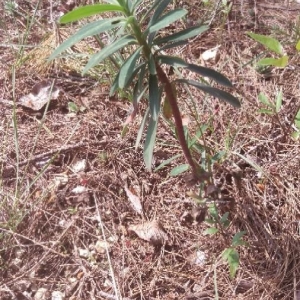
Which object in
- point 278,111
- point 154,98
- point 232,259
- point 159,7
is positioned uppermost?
point 159,7

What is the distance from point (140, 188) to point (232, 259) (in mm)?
577

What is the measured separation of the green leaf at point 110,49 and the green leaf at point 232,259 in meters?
0.86

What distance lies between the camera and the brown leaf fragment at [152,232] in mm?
1942

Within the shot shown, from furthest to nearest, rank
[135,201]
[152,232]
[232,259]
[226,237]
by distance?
1. [135,201]
2. [152,232]
3. [226,237]
4. [232,259]

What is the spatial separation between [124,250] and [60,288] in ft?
1.01

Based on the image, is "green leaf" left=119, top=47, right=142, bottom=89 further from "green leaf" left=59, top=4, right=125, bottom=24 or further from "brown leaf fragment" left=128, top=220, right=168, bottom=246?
"brown leaf fragment" left=128, top=220, right=168, bottom=246

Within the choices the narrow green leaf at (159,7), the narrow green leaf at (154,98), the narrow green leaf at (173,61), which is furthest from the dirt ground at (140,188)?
the narrow green leaf at (159,7)

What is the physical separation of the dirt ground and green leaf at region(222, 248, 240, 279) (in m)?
0.11

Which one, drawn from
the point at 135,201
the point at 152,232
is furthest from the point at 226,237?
the point at 135,201

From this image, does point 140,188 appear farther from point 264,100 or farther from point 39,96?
point 39,96

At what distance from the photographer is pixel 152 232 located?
1951 mm

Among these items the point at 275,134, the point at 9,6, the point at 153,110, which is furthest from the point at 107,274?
the point at 9,6

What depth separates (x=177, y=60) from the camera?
1.37 metres

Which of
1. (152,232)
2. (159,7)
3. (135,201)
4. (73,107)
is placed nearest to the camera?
(159,7)
